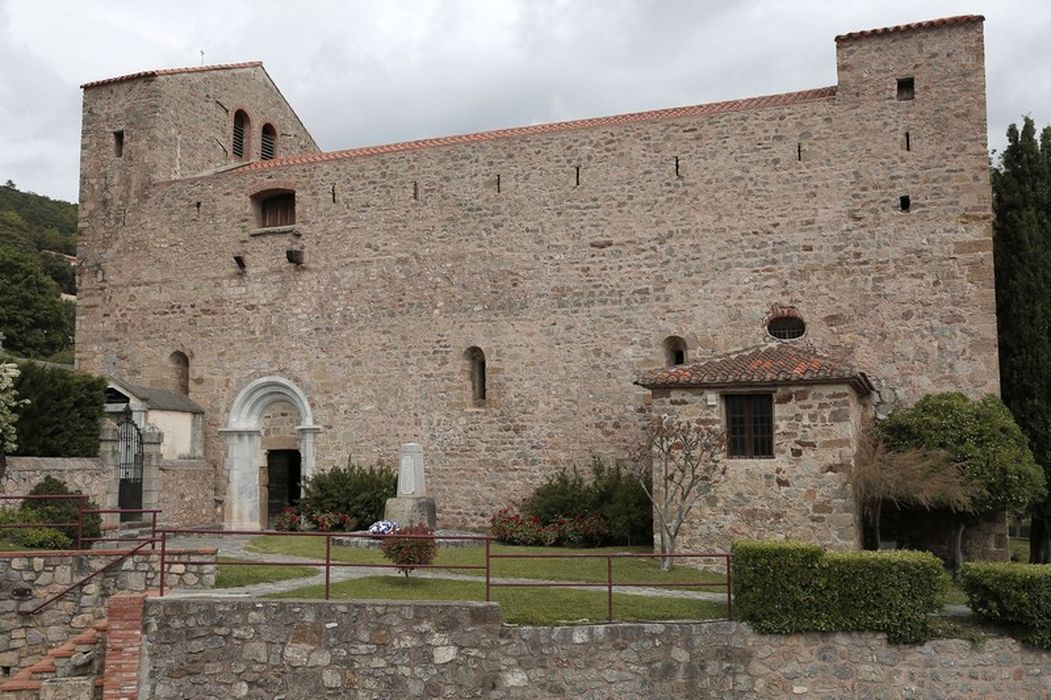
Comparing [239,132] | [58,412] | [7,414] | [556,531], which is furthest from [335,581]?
[239,132]

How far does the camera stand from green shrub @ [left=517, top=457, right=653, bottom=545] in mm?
18047

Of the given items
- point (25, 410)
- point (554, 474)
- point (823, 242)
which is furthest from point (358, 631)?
point (823, 242)

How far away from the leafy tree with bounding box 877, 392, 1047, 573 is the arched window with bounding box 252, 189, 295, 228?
571 inches

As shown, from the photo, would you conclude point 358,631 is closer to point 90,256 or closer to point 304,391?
point 304,391

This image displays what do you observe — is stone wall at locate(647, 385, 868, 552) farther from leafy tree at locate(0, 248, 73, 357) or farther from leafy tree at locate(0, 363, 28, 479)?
leafy tree at locate(0, 248, 73, 357)

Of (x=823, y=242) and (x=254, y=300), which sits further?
(x=254, y=300)

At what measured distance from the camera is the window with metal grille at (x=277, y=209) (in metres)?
23.7

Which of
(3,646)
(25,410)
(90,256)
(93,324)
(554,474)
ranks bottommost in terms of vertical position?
(3,646)

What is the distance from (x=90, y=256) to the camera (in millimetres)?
25000

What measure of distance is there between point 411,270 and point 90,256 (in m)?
9.17

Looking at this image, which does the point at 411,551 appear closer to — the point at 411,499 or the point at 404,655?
the point at 404,655

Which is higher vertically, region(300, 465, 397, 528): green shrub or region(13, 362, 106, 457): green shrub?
region(13, 362, 106, 457): green shrub

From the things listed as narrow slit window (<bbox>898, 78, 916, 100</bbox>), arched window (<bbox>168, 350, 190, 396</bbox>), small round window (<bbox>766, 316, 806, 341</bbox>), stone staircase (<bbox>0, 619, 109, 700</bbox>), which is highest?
narrow slit window (<bbox>898, 78, 916, 100</bbox>)

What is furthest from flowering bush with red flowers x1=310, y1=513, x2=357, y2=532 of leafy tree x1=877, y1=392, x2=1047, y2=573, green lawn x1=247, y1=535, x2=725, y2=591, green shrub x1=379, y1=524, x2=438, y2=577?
leafy tree x1=877, y1=392, x2=1047, y2=573
